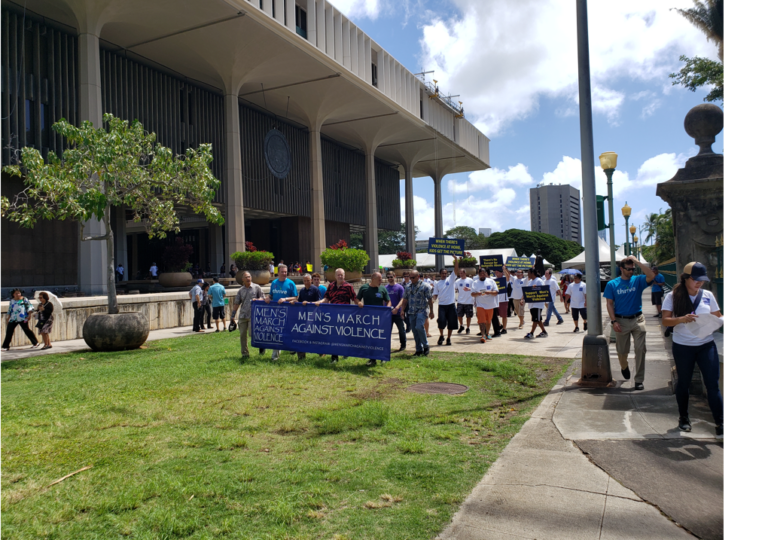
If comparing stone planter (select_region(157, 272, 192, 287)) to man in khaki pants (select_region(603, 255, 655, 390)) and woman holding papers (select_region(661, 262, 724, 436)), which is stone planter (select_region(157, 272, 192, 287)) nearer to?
man in khaki pants (select_region(603, 255, 655, 390))

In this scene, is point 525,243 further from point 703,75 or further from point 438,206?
point 703,75

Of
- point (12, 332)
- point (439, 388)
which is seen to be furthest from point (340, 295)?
point (12, 332)

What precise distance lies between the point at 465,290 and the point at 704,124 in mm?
7938

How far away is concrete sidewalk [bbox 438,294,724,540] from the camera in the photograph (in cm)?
334

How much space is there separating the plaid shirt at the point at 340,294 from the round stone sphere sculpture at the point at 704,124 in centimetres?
635

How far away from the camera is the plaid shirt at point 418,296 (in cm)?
1099

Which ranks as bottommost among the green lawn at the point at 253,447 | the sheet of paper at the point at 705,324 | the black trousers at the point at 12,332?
the green lawn at the point at 253,447

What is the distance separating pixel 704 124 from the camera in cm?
660

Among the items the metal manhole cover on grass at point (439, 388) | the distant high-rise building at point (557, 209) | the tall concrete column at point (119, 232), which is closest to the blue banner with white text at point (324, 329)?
the metal manhole cover on grass at point (439, 388)

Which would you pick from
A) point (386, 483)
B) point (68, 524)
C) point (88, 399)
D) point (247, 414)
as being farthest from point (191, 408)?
point (386, 483)

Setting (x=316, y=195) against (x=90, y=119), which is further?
(x=316, y=195)

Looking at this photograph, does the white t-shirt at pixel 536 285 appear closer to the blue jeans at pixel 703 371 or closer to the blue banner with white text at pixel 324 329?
the blue banner with white text at pixel 324 329

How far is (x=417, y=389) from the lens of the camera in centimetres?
771
